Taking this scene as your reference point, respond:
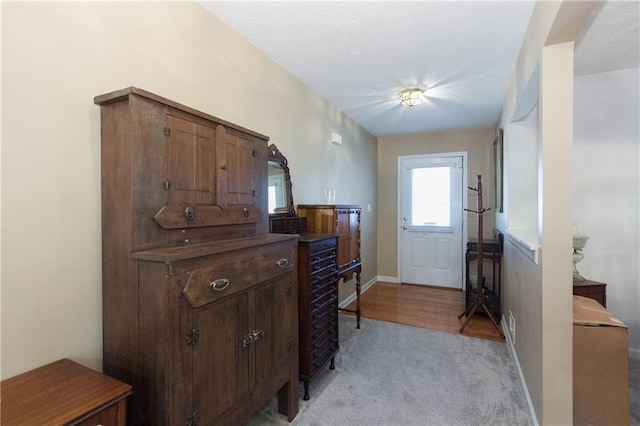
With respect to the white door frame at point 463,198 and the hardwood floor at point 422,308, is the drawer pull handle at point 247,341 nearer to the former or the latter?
the hardwood floor at point 422,308

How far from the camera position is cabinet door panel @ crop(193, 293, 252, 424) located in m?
1.25

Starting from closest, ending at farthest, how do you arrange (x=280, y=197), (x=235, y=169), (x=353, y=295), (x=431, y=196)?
(x=235, y=169) < (x=280, y=197) < (x=353, y=295) < (x=431, y=196)

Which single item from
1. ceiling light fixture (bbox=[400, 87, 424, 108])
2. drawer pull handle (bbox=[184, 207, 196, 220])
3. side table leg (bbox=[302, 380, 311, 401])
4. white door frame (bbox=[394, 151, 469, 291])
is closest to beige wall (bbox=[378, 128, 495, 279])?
white door frame (bbox=[394, 151, 469, 291])

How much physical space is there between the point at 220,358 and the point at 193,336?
21 centimetres

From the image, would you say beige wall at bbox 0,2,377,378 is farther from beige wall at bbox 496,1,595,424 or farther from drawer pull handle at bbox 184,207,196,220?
beige wall at bbox 496,1,595,424

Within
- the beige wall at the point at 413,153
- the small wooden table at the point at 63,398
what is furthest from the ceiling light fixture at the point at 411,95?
the small wooden table at the point at 63,398

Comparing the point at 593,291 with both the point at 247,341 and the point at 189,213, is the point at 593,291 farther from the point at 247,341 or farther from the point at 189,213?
the point at 189,213

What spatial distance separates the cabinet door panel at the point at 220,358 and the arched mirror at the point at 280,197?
1.03 meters

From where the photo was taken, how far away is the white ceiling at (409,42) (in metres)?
1.88

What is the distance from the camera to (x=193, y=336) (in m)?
1.22

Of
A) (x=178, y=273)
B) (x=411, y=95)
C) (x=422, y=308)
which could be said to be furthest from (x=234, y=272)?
(x=422, y=308)

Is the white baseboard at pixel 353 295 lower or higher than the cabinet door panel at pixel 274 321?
lower

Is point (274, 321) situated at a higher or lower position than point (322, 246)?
lower

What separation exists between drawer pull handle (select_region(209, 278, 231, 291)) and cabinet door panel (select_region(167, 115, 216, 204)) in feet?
1.32
